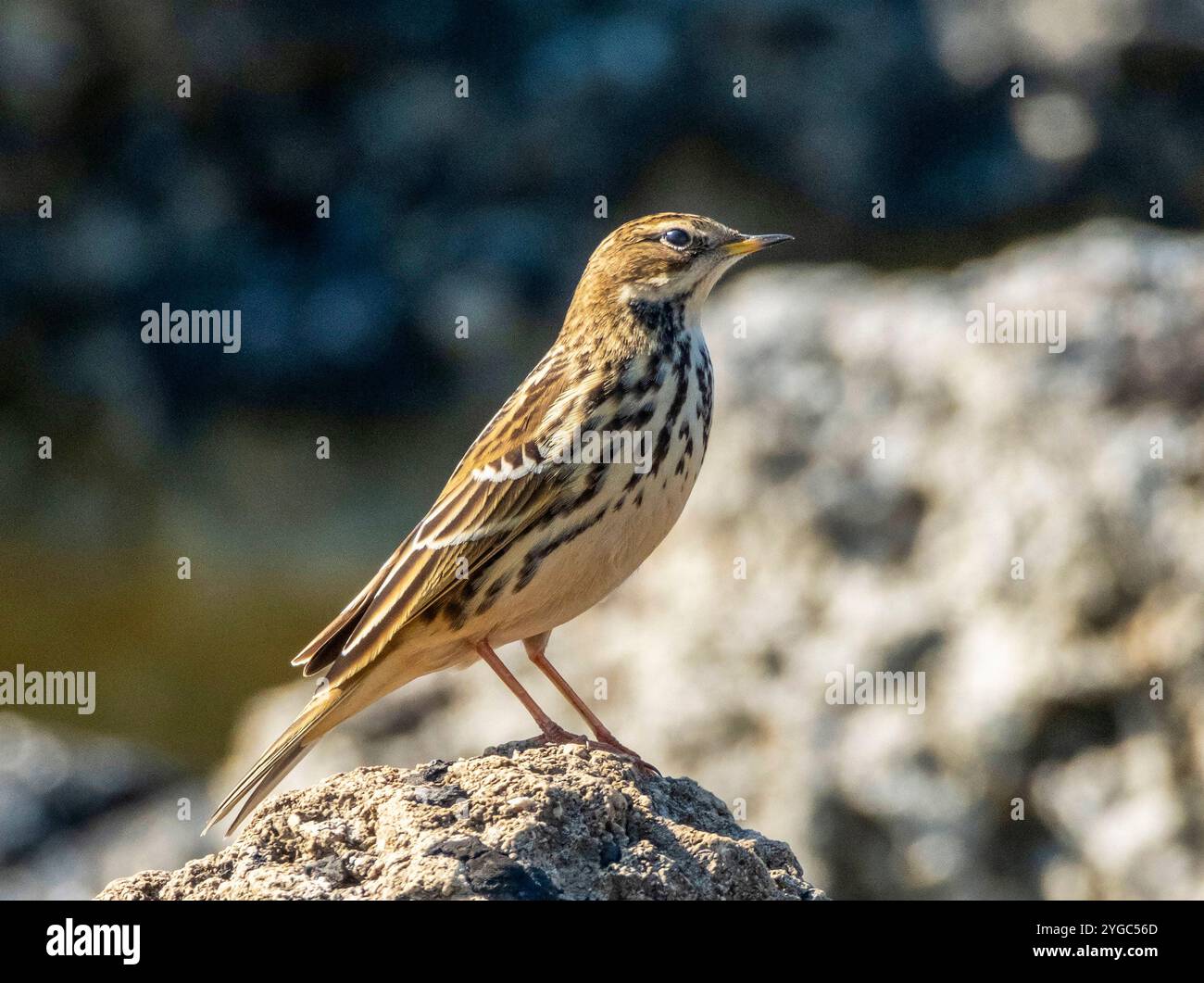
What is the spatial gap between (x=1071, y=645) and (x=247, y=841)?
19.3 ft

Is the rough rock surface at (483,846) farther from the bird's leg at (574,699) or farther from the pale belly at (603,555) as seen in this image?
the pale belly at (603,555)

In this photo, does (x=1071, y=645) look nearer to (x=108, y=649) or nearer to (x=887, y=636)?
(x=887, y=636)

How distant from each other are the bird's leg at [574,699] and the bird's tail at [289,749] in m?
0.83

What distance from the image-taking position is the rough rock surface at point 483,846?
523cm

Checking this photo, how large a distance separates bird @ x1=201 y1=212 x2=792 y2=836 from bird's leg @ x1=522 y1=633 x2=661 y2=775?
0.01m

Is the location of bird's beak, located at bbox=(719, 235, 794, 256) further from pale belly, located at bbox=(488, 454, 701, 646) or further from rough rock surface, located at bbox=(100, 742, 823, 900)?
rough rock surface, located at bbox=(100, 742, 823, 900)

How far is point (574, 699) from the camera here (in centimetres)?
744

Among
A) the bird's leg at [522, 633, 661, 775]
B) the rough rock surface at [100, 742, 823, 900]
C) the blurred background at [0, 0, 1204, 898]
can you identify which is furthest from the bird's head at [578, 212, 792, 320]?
the blurred background at [0, 0, 1204, 898]

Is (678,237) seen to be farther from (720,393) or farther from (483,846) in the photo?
(720,393)

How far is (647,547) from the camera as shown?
708 centimetres

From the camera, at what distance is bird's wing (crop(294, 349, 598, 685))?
708 cm

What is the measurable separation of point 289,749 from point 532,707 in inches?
37.1

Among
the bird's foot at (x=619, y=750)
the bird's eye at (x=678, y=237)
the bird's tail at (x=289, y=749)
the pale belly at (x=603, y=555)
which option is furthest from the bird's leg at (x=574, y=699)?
the bird's eye at (x=678, y=237)

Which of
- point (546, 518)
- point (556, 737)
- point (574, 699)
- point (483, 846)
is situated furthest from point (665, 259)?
point (483, 846)
